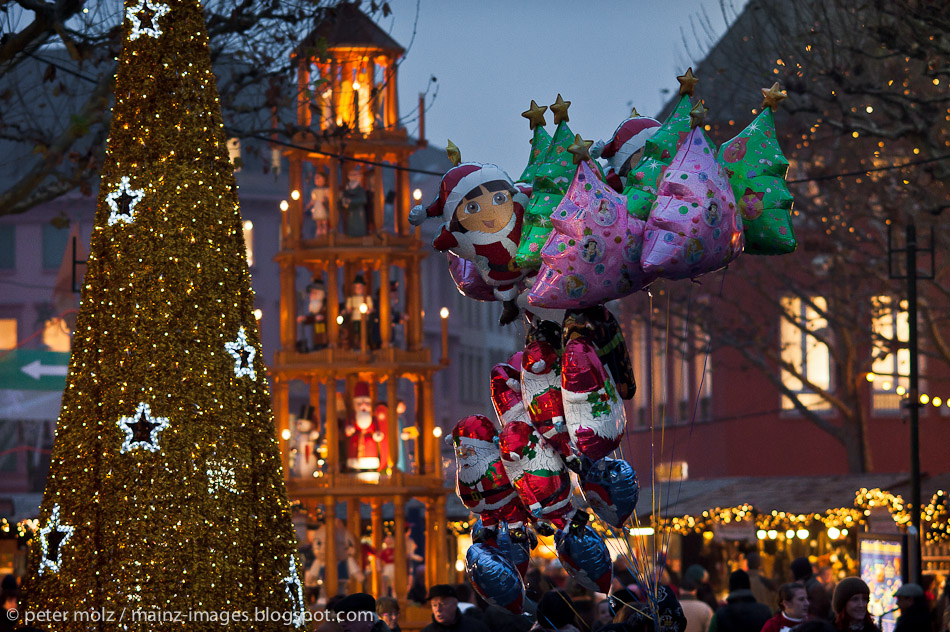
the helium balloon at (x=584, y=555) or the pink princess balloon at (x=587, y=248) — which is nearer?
the pink princess balloon at (x=587, y=248)

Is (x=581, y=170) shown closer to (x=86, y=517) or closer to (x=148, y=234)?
(x=148, y=234)

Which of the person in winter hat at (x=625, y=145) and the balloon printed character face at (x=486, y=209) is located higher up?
the person in winter hat at (x=625, y=145)

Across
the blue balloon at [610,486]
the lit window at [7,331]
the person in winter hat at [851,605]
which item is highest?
the lit window at [7,331]

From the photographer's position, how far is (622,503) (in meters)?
7.36

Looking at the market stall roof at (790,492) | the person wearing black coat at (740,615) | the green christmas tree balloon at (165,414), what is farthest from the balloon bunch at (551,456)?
the market stall roof at (790,492)

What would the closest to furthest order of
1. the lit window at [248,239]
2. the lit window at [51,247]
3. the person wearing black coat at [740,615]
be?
the lit window at [248,239], the person wearing black coat at [740,615], the lit window at [51,247]

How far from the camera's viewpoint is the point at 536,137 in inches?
305

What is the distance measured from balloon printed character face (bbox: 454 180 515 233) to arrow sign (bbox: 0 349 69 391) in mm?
22937

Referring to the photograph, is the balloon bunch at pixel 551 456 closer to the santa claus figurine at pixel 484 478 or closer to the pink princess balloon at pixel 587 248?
the santa claus figurine at pixel 484 478

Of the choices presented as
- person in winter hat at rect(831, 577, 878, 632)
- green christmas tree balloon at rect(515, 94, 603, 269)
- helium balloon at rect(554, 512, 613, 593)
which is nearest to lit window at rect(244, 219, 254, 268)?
green christmas tree balloon at rect(515, 94, 603, 269)

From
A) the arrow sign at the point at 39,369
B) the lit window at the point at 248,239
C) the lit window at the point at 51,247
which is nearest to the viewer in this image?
the lit window at the point at 248,239

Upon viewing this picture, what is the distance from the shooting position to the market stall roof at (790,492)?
2403cm

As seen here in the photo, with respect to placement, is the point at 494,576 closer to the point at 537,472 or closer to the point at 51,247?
the point at 537,472

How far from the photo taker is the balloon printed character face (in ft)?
24.8
